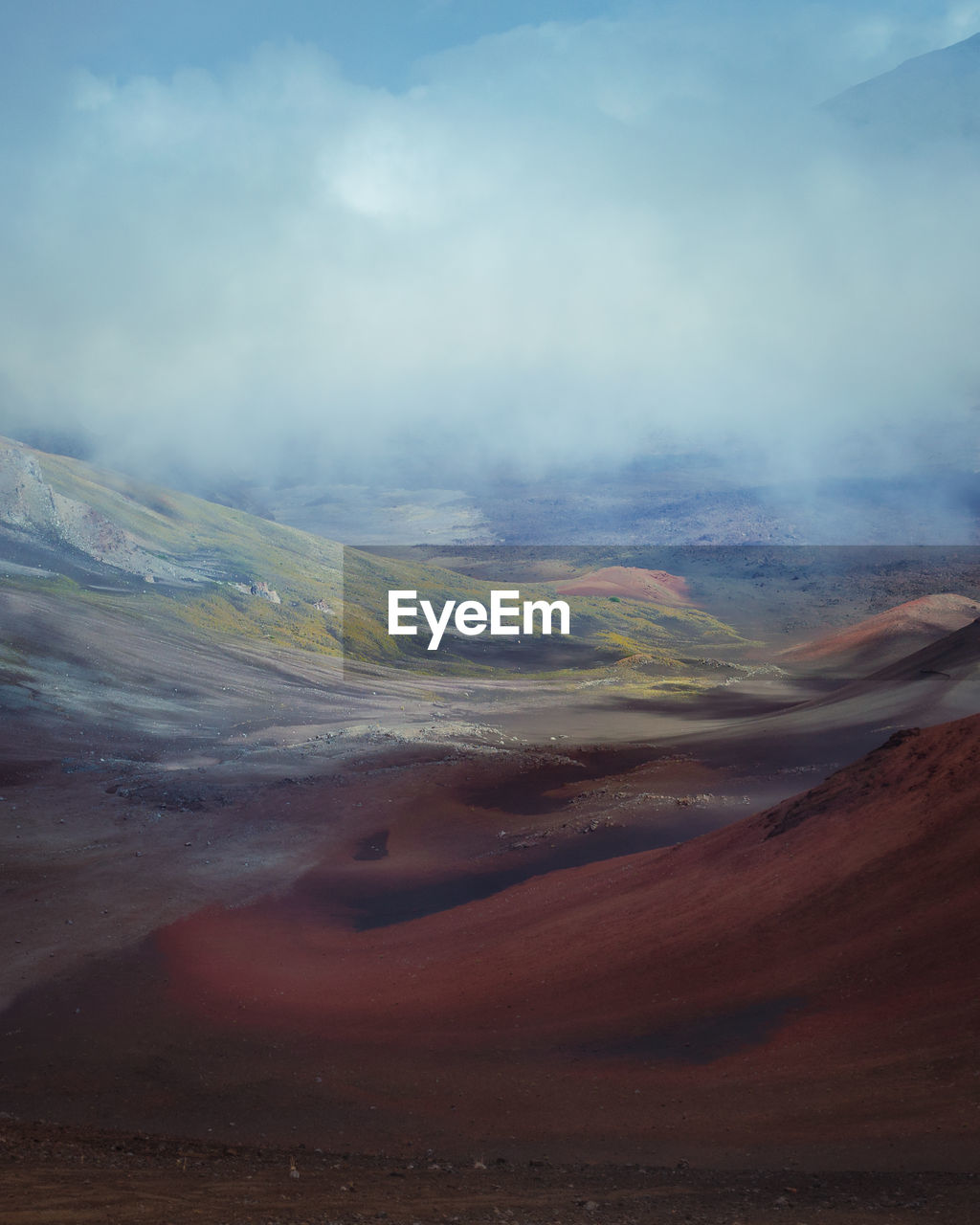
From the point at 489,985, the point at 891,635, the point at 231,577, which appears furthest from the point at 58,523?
the point at 891,635

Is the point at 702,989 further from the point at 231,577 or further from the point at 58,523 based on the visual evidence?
the point at 231,577

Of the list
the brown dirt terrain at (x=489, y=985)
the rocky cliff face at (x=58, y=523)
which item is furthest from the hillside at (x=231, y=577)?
the brown dirt terrain at (x=489, y=985)

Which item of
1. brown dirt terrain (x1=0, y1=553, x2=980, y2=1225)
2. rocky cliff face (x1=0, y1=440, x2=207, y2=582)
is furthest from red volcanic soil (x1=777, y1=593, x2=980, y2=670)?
rocky cliff face (x1=0, y1=440, x2=207, y2=582)

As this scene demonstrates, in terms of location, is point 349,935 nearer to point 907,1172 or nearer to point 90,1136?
point 90,1136

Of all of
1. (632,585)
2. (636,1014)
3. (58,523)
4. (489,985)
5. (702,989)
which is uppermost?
(58,523)

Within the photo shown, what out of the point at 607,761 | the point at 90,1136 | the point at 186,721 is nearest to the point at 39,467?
the point at 186,721
